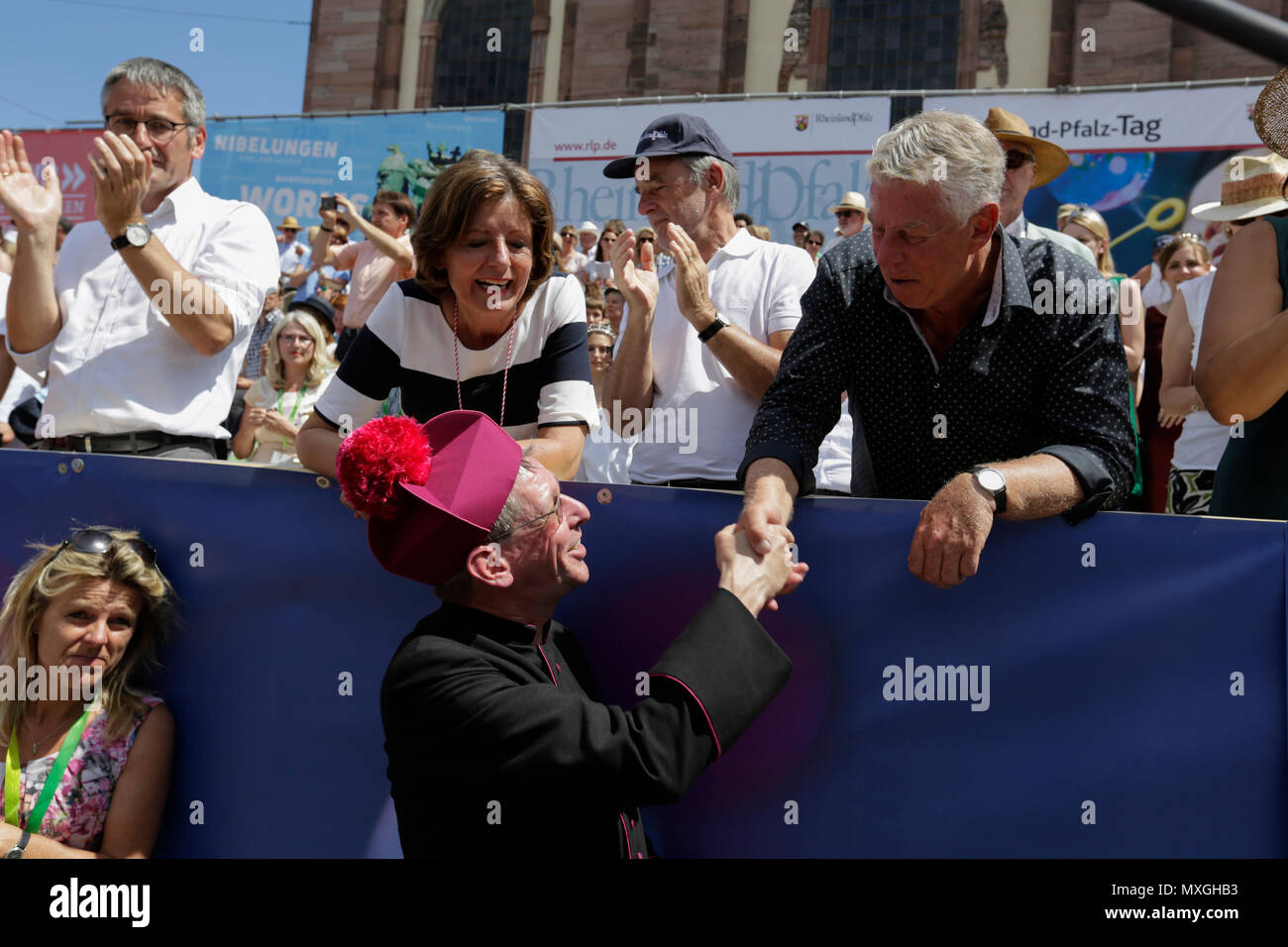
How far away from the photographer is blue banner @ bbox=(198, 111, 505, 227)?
1544cm

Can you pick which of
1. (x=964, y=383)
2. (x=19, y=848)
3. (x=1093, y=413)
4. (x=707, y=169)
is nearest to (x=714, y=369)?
(x=707, y=169)

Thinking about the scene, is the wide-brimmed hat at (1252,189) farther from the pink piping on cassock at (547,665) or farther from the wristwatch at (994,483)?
the pink piping on cassock at (547,665)

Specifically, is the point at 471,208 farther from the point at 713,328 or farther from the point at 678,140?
the point at 678,140

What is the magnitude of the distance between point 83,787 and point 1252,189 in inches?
149

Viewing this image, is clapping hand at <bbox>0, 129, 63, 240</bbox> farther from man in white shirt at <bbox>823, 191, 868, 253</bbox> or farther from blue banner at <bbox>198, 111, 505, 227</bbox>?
blue banner at <bbox>198, 111, 505, 227</bbox>

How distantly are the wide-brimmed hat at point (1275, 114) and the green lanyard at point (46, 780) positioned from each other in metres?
3.12

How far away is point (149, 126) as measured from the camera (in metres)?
3.64

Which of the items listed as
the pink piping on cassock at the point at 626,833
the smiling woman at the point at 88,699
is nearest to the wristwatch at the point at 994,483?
the pink piping on cassock at the point at 626,833

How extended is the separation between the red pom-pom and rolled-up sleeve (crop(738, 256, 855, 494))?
0.84m

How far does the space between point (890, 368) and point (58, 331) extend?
99.2 inches

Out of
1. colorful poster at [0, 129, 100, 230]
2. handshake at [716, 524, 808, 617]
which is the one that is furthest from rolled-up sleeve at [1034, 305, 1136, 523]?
colorful poster at [0, 129, 100, 230]

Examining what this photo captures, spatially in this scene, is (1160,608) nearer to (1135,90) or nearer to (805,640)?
(805,640)

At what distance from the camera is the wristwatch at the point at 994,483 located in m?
2.46

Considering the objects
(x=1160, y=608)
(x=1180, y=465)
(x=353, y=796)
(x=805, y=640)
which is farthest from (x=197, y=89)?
(x=1180, y=465)
